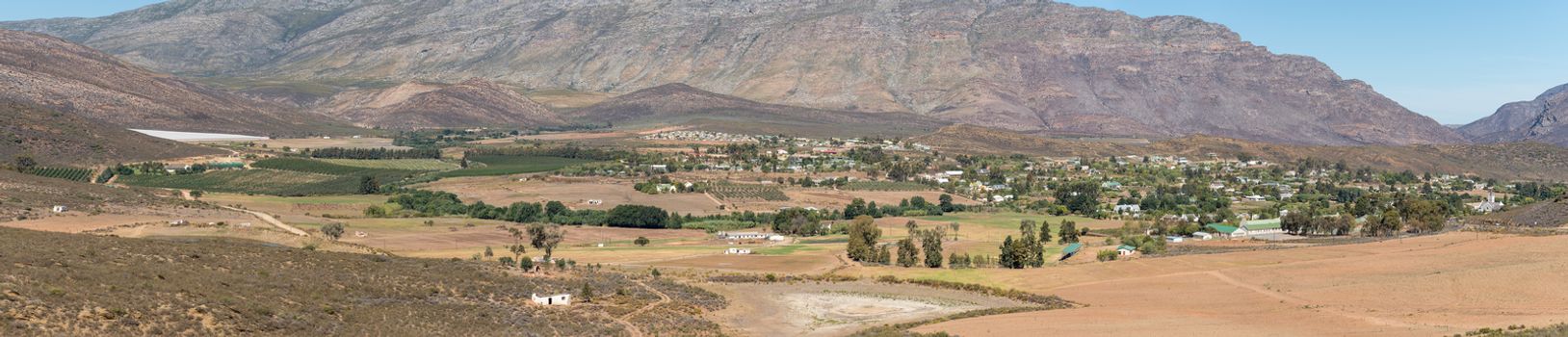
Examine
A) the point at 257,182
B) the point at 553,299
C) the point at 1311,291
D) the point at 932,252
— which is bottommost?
the point at 553,299

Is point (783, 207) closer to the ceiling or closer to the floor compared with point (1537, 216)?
closer to the floor

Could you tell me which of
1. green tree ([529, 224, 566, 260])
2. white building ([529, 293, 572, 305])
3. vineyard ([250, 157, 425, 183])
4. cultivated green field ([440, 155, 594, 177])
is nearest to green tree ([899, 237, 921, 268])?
green tree ([529, 224, 566, 260])

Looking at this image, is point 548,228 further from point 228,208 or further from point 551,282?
point 551,282

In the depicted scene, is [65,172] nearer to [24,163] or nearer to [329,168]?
[24,163]

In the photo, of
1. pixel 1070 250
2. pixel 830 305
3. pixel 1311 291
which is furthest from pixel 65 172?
pixel 1311 291

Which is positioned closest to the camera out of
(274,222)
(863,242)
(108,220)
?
(108,220)

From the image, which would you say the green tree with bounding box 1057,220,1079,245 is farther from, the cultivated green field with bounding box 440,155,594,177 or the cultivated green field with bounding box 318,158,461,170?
the cultivated green field with bounding box 318,158,461,170
